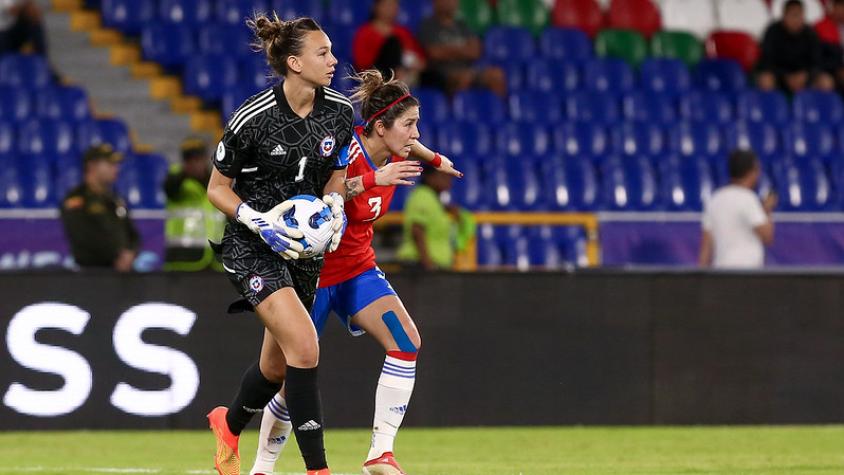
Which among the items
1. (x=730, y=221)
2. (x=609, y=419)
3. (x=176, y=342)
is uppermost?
(x=730, y=221)

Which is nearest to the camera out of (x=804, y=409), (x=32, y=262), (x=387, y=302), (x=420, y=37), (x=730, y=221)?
(x=387, y=302)

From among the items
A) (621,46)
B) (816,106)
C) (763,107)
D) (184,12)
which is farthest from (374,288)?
(621,46)

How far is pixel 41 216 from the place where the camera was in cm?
1183

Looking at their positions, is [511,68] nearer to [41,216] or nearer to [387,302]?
[41,216]

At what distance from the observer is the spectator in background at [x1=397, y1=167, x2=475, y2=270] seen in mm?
11781

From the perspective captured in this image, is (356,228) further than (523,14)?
No

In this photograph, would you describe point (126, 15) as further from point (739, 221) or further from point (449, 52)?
Result: point (739, 221)

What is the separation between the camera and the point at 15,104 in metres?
14.8

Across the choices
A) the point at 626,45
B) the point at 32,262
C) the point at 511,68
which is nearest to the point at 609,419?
the point at 32,262

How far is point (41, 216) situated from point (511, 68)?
676 centimetres

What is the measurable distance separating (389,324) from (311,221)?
2.92 feet

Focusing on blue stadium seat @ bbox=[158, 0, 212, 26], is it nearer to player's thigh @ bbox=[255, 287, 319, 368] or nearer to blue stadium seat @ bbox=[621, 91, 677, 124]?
blue stadium seat @ bbox=[621, 91, 677, 124]

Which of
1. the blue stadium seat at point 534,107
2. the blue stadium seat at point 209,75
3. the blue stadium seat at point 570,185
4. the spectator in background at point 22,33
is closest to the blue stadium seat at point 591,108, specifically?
the blue stadium seat at point 534,107

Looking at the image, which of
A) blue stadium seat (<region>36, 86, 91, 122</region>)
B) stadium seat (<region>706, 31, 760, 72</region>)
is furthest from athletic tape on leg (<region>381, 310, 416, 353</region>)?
stadium seat (<region>706, 31, 760, 72</region>)
